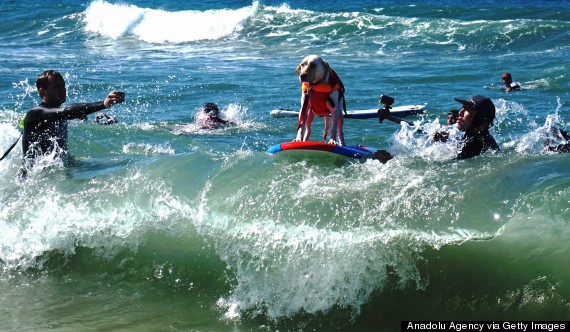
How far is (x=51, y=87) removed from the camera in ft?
25.0

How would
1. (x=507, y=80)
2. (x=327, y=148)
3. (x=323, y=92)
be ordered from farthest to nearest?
(x=507, y=80)
(x=323, y=92)
(x=327, y=148)

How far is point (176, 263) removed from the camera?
22.5ft

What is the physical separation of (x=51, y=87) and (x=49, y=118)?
1.03 feet

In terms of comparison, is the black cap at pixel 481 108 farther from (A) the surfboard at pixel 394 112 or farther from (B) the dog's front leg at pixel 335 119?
(A) the surfboard at pixel 394 112

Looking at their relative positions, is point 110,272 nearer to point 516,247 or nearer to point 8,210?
point 8,210

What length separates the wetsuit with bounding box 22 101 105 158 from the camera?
7.54 meters

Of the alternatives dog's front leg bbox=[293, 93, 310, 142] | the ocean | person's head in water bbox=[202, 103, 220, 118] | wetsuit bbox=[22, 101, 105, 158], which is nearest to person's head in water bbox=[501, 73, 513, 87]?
the ocean

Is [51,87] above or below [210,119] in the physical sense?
above

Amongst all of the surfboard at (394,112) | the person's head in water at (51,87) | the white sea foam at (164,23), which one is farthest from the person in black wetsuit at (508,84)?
the white sea foam at (164,23)

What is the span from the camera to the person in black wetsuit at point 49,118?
7.42 meters

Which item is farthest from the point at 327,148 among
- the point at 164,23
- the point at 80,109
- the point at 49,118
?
the point at 164,23

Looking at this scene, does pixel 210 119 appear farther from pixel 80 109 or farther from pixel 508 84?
pixel 508 84

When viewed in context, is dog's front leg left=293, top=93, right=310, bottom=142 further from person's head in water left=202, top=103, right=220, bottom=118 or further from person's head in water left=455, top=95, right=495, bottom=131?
person's head in water left=202, top=103, right=220, bottom=118

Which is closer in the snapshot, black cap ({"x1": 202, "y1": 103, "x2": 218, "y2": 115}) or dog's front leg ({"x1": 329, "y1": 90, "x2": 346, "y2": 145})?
dog's front leg ({"x1": 329, "y1": 90, "x2": 346, "y2": 145})
